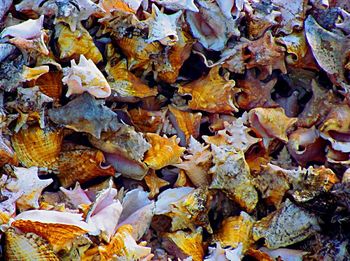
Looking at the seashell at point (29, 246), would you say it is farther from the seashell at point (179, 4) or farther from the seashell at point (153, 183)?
the seashell at point (179, 4)

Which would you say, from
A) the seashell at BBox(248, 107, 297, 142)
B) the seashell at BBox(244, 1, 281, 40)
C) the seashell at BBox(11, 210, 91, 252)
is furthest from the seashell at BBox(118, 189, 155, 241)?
the seashell at BBox(244, 1, 281, 40)

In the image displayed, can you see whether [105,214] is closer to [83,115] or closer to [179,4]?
[83,115]

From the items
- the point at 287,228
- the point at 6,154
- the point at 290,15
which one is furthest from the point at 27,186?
the point at 290,15

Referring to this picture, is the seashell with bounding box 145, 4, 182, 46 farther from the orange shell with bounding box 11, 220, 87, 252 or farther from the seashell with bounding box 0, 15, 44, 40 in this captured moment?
the orange shell with bounding box 11, 220, 87, 252

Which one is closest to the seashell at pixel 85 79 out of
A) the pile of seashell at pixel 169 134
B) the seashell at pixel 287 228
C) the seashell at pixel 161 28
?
the pile of seashell at pixel 169 134

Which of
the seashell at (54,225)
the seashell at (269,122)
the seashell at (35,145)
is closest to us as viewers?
the seashell at (54,225)

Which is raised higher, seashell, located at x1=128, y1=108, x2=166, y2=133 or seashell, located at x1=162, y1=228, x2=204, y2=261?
seashell, located at x1=128, y1=108, x2=166, y2=133

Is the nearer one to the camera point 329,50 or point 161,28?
point 161,28
